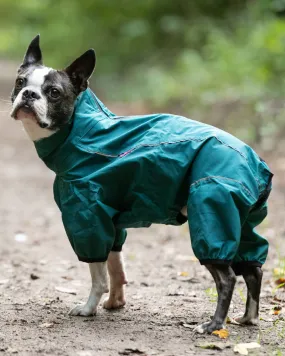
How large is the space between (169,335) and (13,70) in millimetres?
29016

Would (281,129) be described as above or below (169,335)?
above

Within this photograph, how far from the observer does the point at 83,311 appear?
17.0ft

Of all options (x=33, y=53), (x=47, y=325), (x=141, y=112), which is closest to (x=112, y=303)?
(x=47, y=325)

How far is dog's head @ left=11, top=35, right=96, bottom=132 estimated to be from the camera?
484 centimetres

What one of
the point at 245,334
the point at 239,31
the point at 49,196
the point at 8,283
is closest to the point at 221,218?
the point at 245,334

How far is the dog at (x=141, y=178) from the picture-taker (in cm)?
445

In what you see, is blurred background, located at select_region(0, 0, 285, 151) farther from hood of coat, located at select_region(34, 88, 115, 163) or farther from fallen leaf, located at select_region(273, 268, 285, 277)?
hood of coat, located at select_region(34, 88, 115, 163)

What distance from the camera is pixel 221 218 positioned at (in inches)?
173

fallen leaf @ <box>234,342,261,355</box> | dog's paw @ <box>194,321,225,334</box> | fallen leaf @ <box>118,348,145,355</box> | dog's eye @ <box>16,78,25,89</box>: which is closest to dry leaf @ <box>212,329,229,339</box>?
dog's paw @ <box>194,321,225,334</box>

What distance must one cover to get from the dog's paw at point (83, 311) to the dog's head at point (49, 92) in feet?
4.43

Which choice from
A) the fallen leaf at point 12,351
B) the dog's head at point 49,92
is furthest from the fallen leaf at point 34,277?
→ the fallen leaf at point 12,351

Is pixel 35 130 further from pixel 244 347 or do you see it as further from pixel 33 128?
pixel 244 347

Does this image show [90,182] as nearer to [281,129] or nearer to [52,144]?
[52,144]

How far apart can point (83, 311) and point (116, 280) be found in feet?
1.30
